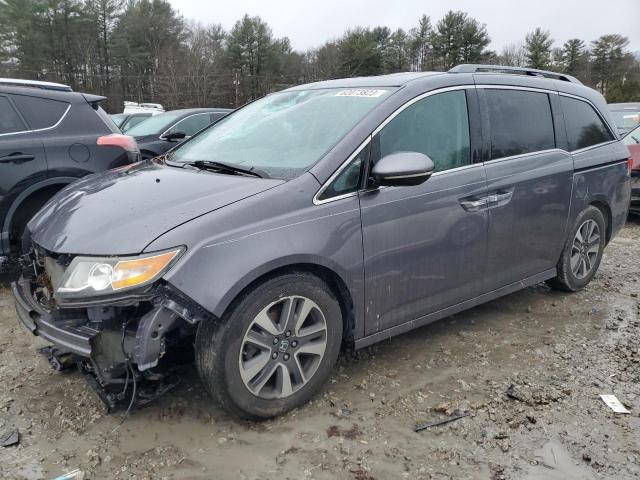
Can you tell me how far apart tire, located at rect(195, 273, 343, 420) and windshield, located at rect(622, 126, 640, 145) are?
806 centimetres

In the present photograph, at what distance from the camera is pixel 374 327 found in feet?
10.0

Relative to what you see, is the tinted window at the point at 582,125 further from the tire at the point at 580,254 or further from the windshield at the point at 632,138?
the windshield at the point at 632,138

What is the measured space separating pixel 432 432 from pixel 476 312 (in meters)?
1.81

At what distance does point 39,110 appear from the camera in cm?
477

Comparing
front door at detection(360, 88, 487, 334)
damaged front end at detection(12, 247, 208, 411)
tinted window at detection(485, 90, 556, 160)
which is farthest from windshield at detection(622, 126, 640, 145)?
damaged front end at detection(12, 247, 208, 411)

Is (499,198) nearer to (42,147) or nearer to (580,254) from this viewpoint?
(580,254)

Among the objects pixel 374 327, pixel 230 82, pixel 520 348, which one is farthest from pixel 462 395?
pixel 230 82

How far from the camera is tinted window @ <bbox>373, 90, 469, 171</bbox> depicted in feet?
10.1

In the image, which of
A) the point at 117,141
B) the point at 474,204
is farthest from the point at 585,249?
the point at 117,141

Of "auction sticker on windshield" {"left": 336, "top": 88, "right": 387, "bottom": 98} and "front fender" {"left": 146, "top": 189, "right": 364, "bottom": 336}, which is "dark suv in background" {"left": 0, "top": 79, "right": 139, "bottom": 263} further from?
"front fender" {"left": 146, "top": 189, "right": 364, "bottom": 336}

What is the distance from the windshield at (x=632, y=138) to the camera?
8.79 meters

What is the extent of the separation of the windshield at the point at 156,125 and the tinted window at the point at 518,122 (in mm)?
6285

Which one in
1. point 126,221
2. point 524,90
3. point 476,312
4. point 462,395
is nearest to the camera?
point 126,221

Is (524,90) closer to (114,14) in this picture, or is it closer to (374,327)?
(374,327)
